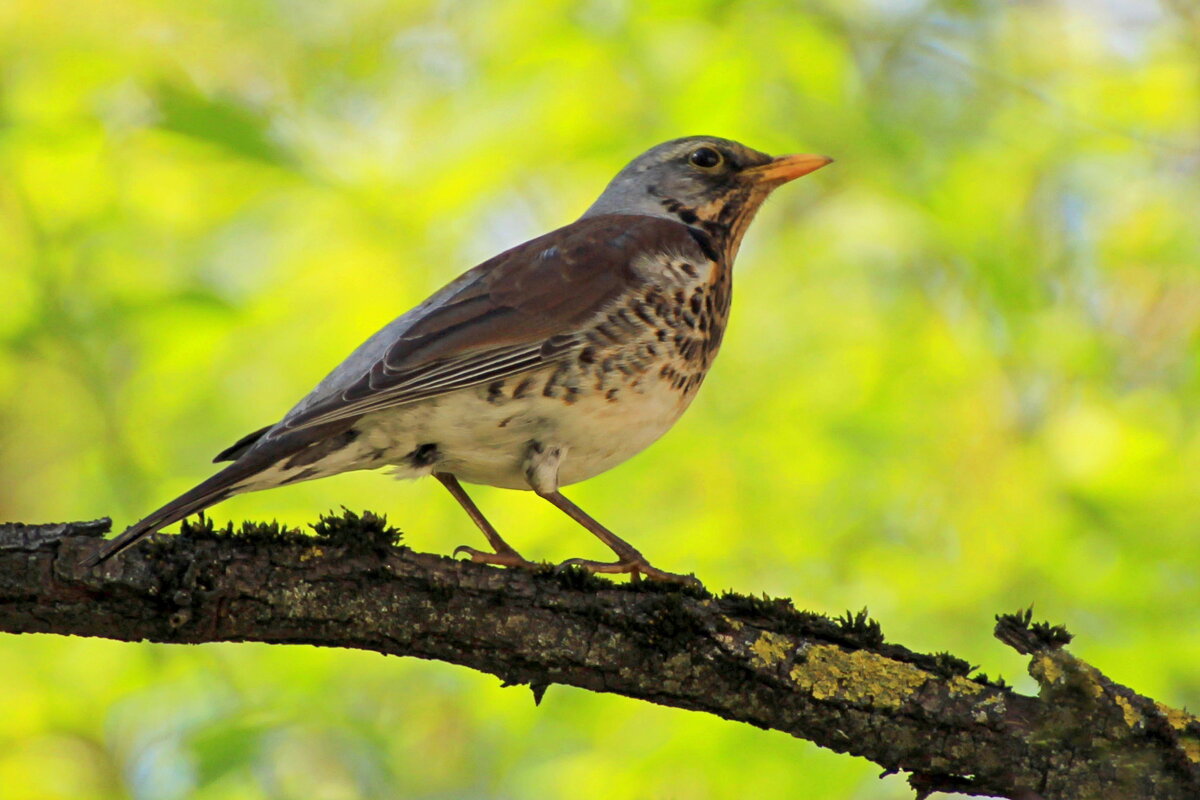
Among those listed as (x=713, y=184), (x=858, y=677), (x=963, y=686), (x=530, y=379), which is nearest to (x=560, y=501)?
(x=530, y=379)

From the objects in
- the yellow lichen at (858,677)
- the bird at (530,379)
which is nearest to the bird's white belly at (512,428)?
the bird at (530,379)

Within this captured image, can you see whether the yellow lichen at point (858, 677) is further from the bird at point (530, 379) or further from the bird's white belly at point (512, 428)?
the bird's white belly at point (512, 428)

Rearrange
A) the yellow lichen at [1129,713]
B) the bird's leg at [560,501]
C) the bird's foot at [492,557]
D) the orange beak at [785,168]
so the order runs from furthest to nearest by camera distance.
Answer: the orange beak at [785,168] < the bird's leg at [560,501] < the bird's foot at [492,557] < the yellow lichen at [1129,713]

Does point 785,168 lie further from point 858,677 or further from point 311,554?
point 311,554

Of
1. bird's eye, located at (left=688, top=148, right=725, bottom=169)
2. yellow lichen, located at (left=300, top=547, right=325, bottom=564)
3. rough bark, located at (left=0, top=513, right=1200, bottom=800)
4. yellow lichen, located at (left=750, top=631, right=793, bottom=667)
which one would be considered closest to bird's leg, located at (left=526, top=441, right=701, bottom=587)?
rough bark, located at (left=0, top=513, right=1200, bottom=800)

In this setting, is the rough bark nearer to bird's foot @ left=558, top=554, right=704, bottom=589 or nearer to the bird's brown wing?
bird's foot @ left=558, top=554, right=704, bottom=589

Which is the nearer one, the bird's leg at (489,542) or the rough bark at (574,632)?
the rough bark at (574,632)

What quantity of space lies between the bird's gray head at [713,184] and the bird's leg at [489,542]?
1.49 metres

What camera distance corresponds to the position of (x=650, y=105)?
18.1 ft

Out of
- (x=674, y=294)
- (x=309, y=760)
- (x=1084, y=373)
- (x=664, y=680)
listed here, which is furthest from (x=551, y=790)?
(x=1084, y=373)

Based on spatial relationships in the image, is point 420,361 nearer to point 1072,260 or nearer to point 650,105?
point 650,105

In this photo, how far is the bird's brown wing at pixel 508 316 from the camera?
3863 millimetres

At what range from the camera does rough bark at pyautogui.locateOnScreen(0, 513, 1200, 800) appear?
3133mm

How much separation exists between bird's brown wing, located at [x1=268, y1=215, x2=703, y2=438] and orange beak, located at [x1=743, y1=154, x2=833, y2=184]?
1.91 feet
